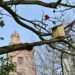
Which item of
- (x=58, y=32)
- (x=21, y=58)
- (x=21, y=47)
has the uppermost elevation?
(x=21, y=58)

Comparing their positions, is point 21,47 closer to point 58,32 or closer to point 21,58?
point 58,32

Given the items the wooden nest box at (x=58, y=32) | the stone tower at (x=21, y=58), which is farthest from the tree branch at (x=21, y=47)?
the stone tower at (x=21, y=58)

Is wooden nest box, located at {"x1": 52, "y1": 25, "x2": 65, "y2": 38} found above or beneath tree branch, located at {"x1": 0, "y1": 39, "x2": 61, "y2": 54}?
above

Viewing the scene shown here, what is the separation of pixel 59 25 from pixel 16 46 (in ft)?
2.78

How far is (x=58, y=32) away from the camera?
692 cm

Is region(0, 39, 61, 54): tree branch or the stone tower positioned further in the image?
the stone tower

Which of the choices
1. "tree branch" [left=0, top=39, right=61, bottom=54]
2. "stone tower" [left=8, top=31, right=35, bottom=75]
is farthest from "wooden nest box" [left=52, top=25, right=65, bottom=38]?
"stone tower" [left=8, top=31, right=35, bottom=75]

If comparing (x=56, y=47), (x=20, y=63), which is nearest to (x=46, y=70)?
(x=56, y=47)

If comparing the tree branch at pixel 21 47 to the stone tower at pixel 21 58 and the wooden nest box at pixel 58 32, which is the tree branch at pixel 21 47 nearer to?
the wooden nest box at pixel 58 32

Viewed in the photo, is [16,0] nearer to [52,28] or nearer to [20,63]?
[52,28]

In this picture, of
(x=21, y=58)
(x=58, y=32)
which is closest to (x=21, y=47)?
(x=58, y=32)

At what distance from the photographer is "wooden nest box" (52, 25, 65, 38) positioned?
695cm

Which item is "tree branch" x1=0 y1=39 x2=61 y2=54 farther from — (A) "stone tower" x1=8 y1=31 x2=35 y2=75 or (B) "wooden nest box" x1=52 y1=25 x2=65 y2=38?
(A) "stone tower" x1=8 y1=31 x2=35 y2=75

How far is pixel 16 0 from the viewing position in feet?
22.5
